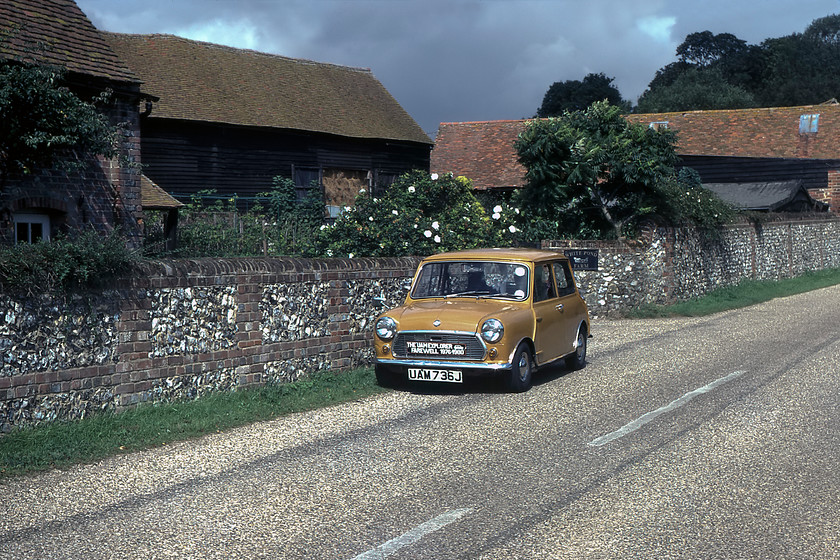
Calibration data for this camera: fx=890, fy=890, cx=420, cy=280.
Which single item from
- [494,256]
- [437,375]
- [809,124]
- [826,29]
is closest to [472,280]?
[494,256]

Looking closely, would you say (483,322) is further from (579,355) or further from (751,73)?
(751,73)

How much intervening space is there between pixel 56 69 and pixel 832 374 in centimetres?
1271

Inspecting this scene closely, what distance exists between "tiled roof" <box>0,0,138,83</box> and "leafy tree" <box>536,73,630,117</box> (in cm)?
7100

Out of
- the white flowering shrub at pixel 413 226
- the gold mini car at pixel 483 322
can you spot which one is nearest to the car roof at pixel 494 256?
the gold mini car at pixel 483 322

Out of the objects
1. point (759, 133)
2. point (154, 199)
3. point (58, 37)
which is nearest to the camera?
point (58, 37)

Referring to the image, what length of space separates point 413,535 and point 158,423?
14.0 feet

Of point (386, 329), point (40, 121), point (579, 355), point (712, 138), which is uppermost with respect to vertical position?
point (712, 138)

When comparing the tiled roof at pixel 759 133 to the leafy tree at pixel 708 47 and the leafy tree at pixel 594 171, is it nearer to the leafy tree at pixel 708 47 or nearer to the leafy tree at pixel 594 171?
the leafy tree at pixel 594 171

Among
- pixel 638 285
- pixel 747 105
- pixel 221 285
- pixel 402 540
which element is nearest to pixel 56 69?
pixel 221 285

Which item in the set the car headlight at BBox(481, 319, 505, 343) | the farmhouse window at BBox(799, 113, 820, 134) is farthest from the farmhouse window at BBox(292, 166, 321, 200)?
the farmhouse window at BBox(799, 113, 820, 134)

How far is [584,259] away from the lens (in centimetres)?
2086

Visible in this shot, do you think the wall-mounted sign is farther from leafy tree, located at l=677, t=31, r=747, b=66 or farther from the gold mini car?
leafy tree, located at l=677, t=31, r=747, b=66

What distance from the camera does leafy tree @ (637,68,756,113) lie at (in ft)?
256

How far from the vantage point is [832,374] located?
37.8 feet
